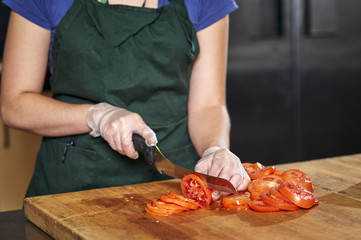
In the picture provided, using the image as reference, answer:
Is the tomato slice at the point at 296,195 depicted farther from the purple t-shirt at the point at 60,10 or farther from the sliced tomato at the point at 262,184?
the purple t-shirt at the point at 60,10

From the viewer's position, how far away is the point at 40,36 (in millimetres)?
1603

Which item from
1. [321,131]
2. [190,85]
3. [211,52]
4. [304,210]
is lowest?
[321,131]

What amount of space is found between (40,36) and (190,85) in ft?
1.71

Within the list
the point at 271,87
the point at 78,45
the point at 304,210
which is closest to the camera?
the point at 304,210

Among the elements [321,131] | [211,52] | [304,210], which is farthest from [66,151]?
[321,131]

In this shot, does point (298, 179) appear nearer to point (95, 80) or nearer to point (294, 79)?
point (95, 80)

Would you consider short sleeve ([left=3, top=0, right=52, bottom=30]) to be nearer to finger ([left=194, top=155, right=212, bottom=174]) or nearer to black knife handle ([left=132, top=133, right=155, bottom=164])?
black knife handle ([left=132, top=133, right=155, bottom=164])

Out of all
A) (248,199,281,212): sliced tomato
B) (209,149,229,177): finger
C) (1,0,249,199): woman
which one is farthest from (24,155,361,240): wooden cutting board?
(1,0,249,199): woman

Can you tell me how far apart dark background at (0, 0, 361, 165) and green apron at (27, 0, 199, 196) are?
65.3 inches

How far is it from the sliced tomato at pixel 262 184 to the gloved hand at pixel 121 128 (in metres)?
0.28

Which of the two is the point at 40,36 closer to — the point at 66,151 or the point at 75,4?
the point at 75,4

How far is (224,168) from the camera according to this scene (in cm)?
140

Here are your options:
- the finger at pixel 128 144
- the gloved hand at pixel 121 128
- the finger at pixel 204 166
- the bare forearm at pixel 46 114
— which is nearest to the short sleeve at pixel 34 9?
the bare forearm at pixel 46 114

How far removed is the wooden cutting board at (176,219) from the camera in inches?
43.0
